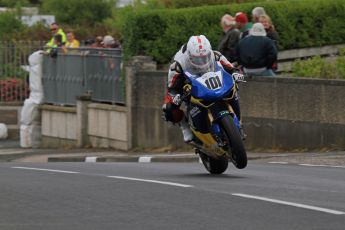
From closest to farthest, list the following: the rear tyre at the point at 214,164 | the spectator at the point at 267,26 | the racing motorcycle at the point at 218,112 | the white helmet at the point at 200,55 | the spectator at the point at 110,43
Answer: the racing motorcycle at the point at 218,112 < the white helmet at the point at 200,55 < the rear tyre at the point at 214,164 < the spectator at the point at 267,26 < the spectator at the point at 110,43

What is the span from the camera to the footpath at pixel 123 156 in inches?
731

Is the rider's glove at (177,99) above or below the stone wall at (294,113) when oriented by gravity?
above

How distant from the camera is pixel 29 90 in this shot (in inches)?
1177

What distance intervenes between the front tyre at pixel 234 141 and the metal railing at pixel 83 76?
445 inches

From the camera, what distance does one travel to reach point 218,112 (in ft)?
47.4

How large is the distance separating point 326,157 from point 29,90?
42.1ft

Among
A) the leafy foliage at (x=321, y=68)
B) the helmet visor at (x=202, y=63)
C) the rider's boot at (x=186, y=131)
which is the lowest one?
the rider's boot at (x=186, y=131)

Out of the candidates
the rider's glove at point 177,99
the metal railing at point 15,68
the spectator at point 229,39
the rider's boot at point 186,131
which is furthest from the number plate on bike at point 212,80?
the metal railing at point 15,68

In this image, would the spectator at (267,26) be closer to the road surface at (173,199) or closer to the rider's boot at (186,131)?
the road surface at (173,199)

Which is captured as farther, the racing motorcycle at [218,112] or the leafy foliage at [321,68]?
the leafy foliage at [321,68]

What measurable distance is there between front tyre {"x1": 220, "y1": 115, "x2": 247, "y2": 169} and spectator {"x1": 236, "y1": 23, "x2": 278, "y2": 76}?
6.44 m

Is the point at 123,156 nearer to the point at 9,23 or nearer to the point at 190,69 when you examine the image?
the point at 190,69

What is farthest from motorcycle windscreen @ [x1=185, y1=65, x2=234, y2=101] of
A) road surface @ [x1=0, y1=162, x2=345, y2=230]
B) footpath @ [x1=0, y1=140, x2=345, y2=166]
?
footpath @ [x1=0, y1=140, x2=345, y2=166]

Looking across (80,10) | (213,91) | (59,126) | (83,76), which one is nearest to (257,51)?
(213,91)
